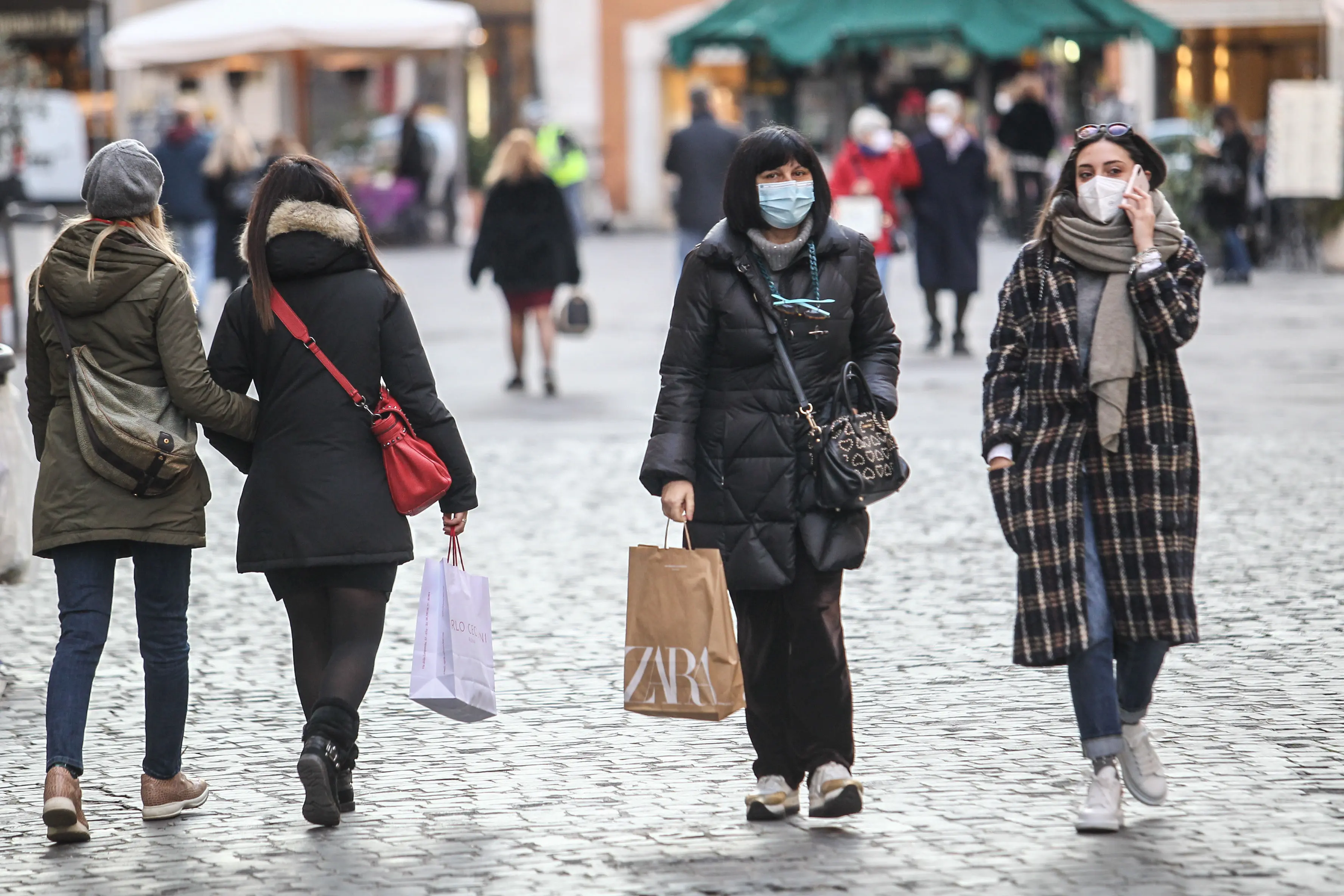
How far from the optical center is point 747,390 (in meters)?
5.12

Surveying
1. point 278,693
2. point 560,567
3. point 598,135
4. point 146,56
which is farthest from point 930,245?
point 598,135

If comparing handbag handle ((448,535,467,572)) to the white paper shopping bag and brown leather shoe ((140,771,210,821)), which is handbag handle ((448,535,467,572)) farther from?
brown leather shoe ((140,771,210,821))

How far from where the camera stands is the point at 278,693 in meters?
6.68

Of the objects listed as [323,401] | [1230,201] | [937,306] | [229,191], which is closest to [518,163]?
[937,306]

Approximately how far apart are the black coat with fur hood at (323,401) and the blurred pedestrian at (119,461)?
3.8 inches

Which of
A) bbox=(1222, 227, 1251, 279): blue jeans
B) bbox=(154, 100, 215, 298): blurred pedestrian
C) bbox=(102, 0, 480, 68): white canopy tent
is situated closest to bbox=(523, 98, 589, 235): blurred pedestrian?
bbox=(102, 0, 480, 68): white canopy tent

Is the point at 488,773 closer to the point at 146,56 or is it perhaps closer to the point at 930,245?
the point at 930,245

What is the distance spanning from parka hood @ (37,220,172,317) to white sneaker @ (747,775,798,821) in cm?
187

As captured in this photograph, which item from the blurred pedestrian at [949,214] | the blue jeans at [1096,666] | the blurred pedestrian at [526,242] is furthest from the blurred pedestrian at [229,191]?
the blue jeans at [1096,666]

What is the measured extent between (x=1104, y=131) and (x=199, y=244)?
47.9 feet

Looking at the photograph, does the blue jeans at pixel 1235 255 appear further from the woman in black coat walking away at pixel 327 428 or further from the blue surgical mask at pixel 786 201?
the woman in black coat walking away at pixel 327 428

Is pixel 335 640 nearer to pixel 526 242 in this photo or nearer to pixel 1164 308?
pixel 1164 308

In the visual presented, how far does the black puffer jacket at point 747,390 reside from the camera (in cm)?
505

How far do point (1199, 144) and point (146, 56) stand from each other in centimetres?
1189
